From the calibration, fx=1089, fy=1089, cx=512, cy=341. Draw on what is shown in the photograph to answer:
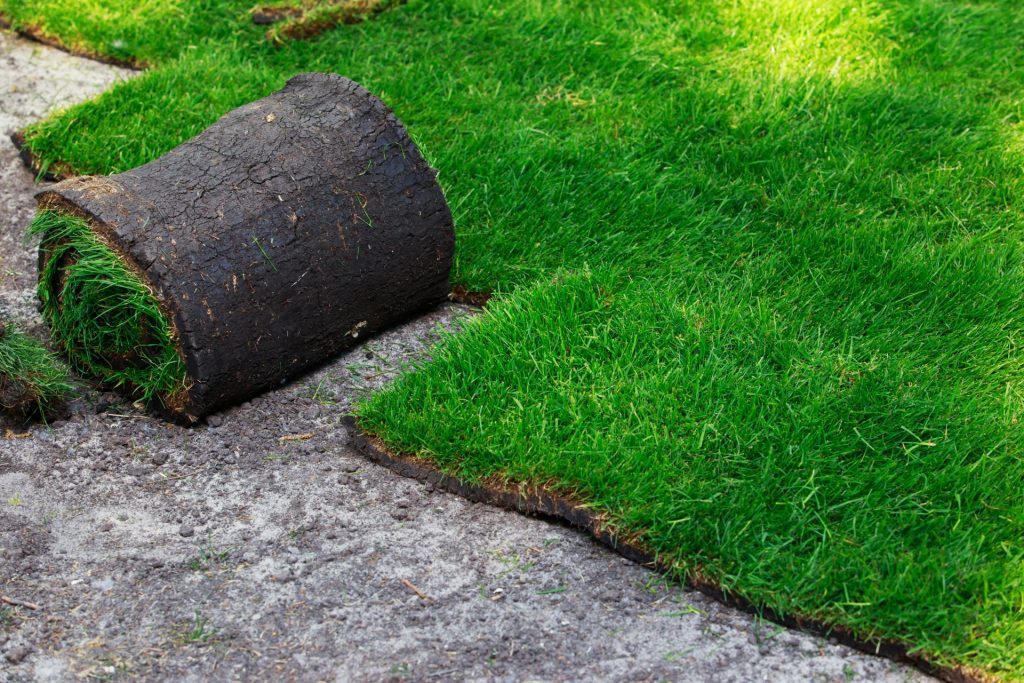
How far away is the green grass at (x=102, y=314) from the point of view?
351 centimetres

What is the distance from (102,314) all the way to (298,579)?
46.6 inches

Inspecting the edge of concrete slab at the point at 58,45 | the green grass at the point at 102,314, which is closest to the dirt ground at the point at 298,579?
the green grass at the point at 102,314

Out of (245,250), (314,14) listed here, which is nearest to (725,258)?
(245,250)

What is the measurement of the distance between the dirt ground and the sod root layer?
0.03m

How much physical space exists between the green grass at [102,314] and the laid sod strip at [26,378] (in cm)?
15

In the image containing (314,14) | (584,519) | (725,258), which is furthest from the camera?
(314,14)

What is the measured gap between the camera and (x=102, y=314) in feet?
11.7

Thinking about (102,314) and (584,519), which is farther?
(102,314)

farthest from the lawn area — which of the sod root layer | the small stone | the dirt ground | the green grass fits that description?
the small stone

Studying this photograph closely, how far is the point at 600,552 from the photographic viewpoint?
10.4 feet

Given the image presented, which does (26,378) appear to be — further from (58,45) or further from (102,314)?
(58,45)

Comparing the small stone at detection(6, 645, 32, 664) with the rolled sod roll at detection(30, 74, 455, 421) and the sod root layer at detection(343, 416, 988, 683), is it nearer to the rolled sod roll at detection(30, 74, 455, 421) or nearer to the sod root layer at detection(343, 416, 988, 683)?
the rolled sod roll at detection(30, 74, 455, 421)

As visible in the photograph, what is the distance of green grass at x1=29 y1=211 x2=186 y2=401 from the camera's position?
3.51 m

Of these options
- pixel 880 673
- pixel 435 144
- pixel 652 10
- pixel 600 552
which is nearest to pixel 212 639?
pixel 600 552
